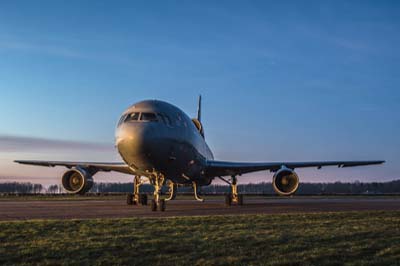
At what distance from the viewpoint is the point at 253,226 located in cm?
1262

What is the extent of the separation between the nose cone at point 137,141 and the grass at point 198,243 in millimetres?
6394

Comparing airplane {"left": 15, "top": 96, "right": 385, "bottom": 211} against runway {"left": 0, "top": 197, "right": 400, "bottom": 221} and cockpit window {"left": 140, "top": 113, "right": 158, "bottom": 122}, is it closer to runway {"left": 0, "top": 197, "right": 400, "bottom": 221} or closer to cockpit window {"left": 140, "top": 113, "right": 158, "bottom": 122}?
cockpit window {"left": 140, "top": 113, "right": 158, "bottom": 122}

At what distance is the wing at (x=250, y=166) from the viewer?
2967 centimetres

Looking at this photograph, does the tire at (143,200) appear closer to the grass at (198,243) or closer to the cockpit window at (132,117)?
the cockpit window at (132,117)

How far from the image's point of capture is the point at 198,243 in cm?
939

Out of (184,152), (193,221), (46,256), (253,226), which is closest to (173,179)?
(184,152)

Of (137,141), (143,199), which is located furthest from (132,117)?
(143,199)

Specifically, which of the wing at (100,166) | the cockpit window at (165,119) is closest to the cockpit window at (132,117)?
the cockpit window at (165,119)

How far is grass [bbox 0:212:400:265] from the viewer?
7.73m

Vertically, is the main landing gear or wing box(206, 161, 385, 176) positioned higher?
wing box(206, 161, 385, 176)

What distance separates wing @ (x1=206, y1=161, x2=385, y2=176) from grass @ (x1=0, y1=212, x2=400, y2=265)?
15.9m

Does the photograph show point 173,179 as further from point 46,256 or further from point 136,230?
point 46,256

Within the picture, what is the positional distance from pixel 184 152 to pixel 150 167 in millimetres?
2330

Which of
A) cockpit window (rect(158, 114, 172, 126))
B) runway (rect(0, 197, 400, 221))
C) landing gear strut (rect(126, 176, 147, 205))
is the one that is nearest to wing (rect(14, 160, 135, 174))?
landing gear strut (rect(126, 176, 147, 205))
